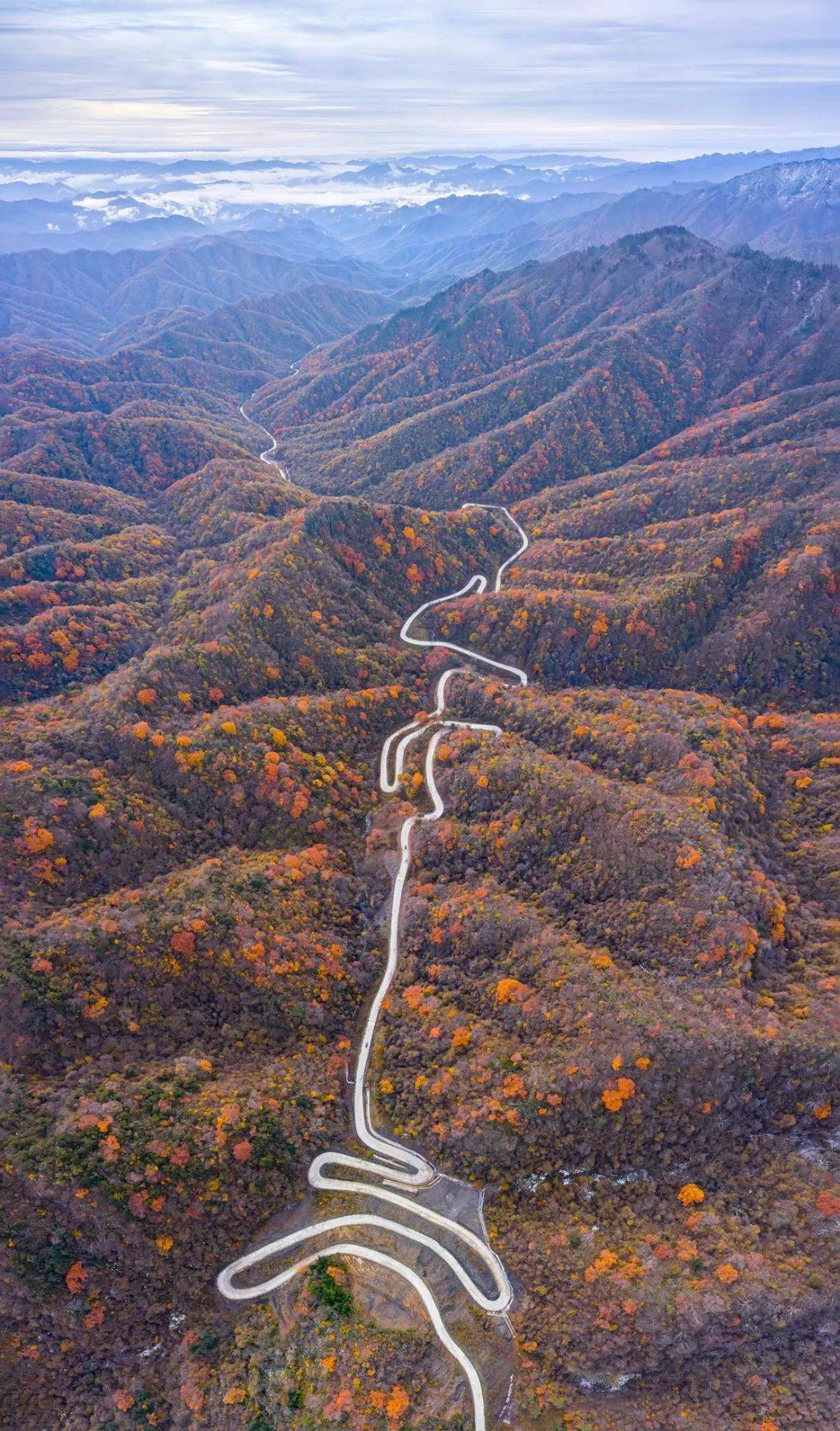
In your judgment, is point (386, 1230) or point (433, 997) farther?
point (433, 997)

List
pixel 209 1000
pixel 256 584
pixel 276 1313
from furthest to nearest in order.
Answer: pixel 256 584
pixel 209 1000
pixel 276 1313

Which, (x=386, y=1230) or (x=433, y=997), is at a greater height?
(x=433, y=997)

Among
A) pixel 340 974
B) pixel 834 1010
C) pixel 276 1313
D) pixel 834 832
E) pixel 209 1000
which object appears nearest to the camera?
pixel 276 1313

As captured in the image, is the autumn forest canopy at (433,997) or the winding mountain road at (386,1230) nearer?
the autumn forest canopy at (433,997)

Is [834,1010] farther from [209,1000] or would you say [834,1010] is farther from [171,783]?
[171,783]

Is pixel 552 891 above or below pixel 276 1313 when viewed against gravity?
above

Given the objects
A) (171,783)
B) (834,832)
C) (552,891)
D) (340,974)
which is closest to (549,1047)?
(552,891)

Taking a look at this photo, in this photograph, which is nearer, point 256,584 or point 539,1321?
point 539,1321

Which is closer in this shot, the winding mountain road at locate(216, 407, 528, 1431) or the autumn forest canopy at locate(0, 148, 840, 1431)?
the autumn forest canopy at locate(0, 148, 840, 1431)

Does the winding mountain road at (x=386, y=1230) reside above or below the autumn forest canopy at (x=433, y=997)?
below

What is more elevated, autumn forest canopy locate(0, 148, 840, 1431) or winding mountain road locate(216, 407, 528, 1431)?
autumn forest canopy locate(0, 148, 840, 1431)

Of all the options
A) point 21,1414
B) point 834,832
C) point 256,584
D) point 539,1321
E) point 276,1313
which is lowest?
point 21,1414
